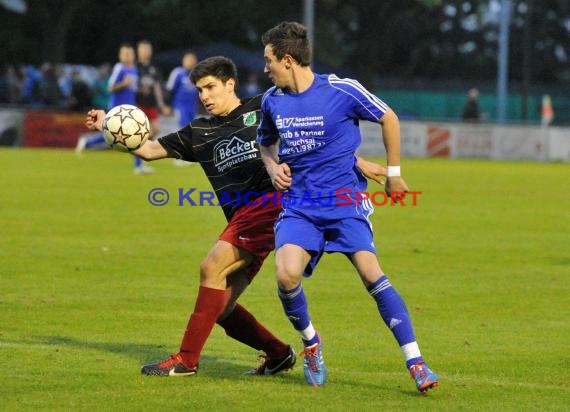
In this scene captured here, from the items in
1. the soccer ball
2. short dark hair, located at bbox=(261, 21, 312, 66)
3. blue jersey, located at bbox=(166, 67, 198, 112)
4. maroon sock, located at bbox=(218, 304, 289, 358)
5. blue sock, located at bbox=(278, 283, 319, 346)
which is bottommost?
blue jersey, located at bbox=(166, 67, 198, 112)

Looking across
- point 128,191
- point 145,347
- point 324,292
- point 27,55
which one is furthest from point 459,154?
point 145,347

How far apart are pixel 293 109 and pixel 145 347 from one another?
2229 millimetres

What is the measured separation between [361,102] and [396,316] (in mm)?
1197

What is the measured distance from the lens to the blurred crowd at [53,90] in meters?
36.9

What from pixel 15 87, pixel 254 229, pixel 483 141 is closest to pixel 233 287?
pixel 254 229

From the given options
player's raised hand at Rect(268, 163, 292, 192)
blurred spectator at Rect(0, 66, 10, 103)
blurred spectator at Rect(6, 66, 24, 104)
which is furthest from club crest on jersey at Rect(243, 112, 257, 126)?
blurred spectator at Rect(0, 66, 10, 103)

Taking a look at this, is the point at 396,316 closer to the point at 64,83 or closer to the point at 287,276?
the point at 287,276

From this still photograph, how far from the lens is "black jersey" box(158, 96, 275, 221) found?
25.0ft

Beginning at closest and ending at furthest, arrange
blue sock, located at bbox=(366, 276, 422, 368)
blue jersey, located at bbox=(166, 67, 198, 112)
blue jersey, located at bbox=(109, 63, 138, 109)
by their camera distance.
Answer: blue sock, located at bbox=(366, 276, 422, 368), blue jersey, located at bbox=(109, 63, 138, 109), blue jersey, located at bbox=(166, 67, 198, 112)

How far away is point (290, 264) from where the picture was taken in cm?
691

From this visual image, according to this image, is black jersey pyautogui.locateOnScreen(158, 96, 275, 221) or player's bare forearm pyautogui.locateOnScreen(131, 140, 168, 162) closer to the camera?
black jersey pyautogui.locateOnScreen(158, 96, 275, 221)

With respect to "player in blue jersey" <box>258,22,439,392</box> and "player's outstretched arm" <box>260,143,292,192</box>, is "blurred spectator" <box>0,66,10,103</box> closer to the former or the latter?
"player's outstretched arm" <box>260,143,292,192</box>

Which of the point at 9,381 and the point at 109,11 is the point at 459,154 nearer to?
the point at 109,11

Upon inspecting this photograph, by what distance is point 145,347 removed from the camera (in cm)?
847
